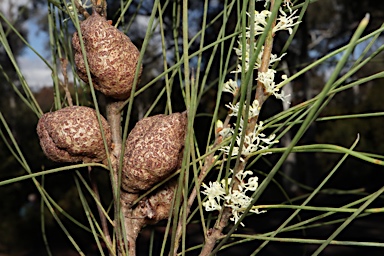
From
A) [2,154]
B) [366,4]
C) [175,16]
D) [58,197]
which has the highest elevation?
[175,16]

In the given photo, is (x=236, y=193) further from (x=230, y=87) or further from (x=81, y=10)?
(x=81, y=10)

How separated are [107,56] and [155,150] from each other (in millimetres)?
72

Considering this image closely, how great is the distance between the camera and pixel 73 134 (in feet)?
1.10

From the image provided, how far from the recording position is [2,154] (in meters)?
4.18

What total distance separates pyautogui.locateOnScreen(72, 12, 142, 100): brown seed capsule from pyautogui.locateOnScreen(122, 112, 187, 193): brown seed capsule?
0.04 meters

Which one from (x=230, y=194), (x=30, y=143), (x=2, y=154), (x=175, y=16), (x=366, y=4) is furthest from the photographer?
(x=30, y=143)

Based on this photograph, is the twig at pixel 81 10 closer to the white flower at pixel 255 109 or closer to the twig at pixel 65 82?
the twig at pixel 65 82

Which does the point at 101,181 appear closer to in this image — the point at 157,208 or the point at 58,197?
the point at 58,197

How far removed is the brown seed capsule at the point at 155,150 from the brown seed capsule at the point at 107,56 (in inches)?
1.4

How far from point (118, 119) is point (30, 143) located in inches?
197

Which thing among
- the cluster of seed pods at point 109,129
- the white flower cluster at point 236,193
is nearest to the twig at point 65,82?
the cluster of seed pods at point 109,129

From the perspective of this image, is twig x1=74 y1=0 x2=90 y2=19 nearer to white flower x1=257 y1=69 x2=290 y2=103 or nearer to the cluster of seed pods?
the cluster of seed pods

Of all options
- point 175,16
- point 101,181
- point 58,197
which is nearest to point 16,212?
point 58,197

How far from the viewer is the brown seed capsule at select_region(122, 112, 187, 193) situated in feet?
1.06
